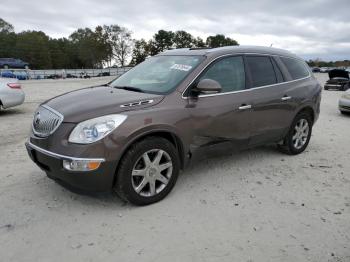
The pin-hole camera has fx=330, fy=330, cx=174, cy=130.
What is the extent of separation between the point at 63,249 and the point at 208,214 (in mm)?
1526

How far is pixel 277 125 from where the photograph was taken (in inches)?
205

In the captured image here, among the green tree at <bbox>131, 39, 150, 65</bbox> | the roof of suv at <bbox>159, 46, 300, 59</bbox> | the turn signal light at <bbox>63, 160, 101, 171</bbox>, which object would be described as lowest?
the turn signal light at <bbox>63, 160, 101, 171</bbox>

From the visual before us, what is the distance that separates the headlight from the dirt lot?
862mm

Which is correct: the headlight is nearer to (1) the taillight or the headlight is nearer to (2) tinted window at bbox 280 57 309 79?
(2) tinted window at bbox 280 57 309 79

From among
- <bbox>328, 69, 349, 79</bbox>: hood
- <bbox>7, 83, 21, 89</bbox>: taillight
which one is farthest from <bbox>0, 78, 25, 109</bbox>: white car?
<bbox>328, 69, 349, 79</bbox>: hood

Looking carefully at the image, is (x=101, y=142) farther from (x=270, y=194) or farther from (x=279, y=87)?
(x=279, y=87)

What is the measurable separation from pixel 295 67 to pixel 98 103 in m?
3.69

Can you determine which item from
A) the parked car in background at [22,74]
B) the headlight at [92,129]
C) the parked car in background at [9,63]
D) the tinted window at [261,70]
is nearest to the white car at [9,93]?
the headlight at [92,129]

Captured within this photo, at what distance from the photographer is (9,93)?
9633mm

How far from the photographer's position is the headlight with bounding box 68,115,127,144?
3.32 metres

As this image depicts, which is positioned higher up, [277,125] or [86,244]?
[277,125]

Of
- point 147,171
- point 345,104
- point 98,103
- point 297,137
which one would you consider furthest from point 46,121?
point 345,104

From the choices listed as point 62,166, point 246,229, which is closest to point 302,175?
point 246,229

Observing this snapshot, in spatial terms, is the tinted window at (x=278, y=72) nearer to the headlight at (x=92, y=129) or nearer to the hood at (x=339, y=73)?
the headlight at (x=92, y=129)
